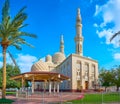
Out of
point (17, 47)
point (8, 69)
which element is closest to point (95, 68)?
point (8, 69)

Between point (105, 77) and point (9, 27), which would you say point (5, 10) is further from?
point (105, 77)

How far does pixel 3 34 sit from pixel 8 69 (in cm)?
5087

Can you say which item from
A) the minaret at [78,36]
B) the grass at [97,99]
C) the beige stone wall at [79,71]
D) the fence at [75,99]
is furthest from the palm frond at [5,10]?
the minaret at [78,36]

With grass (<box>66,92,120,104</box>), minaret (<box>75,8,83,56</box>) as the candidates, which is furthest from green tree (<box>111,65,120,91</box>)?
grass (<box>66,92,120,104</box>)

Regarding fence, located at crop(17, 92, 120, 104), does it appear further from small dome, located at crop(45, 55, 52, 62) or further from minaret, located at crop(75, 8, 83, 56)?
small dome, located at crop(45, 55, 52, 62)

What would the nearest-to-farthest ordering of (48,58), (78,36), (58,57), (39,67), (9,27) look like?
(9,27) → (78,36) → (39,67) → (58,57) → (48,58)

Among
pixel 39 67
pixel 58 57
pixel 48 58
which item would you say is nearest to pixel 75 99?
pixel 39 67

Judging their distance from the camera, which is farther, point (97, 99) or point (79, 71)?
point (79, 71)

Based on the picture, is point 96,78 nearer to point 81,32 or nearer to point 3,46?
point 81,32

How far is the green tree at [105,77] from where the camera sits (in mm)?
79350

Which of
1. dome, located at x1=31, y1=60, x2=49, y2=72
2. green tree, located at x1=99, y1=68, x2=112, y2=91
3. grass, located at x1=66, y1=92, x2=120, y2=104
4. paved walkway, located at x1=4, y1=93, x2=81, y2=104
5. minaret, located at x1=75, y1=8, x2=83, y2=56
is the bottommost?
paved walkway, located at x1=4, y1=93, x2=81, y2=104

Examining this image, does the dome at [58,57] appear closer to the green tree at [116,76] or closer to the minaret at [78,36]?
the minaret at [78,36]

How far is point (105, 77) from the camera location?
8088cm

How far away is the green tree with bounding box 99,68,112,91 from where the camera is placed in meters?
79.3
